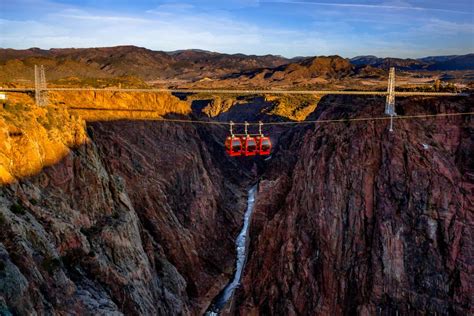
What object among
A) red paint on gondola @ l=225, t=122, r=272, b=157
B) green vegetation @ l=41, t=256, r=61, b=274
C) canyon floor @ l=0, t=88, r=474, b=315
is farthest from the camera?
red paint on gondola @ l=225, t=122, r=272, b=157

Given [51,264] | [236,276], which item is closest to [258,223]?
[236,276]

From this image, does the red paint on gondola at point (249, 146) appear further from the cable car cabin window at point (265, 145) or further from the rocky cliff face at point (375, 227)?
the rocky cliff face at point (375, 227)

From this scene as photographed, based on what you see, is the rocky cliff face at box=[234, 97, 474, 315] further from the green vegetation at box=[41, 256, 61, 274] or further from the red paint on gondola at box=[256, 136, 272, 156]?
the green vegetation at box=[41, 256, 61, 274]

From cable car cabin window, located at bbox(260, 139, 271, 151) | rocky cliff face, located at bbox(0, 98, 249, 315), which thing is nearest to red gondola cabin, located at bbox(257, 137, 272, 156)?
cable car cabin window, located at bbox(260, 139, 271, 151)

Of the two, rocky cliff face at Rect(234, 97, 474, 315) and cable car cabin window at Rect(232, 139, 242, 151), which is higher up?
cable car cabin window at Rect(232, 139, 242, 151)

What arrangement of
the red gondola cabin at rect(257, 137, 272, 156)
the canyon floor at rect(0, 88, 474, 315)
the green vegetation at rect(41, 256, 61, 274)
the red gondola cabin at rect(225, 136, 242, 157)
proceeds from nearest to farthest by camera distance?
Answer: the green vegetation at rect(41, 256, 61, 274) < the canyon floor at rect(0, 88, 474, 315) < the red gondola cabin at rect(225, 136, 242, 157) < the red gondola cabin at rect(257, 137, 272, 156)

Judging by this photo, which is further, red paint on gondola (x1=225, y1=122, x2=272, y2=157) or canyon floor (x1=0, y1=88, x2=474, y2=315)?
red paint on gondola (x1=225, y1=122, x2=272, y2=157)

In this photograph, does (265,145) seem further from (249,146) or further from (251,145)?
(249,146)
